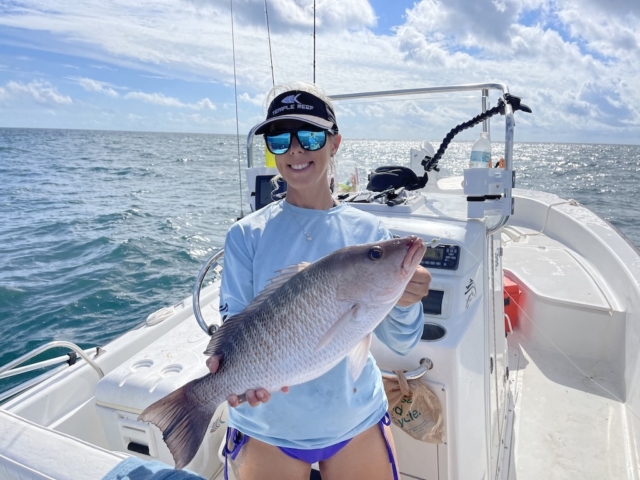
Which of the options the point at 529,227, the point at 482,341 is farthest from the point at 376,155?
the point at 529,227

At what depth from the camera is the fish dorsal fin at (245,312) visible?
1.45 m

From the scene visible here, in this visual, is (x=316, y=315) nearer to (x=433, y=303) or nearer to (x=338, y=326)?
(x=338, y=326)

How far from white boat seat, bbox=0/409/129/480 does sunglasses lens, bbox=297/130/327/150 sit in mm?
1377

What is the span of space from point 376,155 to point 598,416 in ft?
10.6

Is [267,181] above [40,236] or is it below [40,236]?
above

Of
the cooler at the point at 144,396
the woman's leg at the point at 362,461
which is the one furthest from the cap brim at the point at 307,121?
the cooler at the point at 144,396

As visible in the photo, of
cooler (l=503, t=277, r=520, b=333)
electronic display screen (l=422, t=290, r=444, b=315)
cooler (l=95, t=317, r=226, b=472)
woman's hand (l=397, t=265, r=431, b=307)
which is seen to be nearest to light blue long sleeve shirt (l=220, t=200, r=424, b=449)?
woman's hand (l=397, t=265, r=431, b=307)

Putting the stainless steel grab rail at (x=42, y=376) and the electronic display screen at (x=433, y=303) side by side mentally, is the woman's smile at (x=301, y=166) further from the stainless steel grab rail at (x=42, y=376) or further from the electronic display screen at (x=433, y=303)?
the stainless steel grab rail at (x=42, y=376)

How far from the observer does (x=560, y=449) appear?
3.54m

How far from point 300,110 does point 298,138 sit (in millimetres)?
106

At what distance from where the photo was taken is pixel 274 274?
5.30 ft

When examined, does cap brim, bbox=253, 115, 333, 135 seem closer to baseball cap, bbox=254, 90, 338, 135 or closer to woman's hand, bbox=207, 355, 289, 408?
baseball cap, bbox=254, 90, 338, 135

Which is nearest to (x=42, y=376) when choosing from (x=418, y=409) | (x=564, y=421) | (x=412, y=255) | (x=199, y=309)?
(x=199, y=309)

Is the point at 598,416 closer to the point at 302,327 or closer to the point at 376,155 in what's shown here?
the point at 376,155
